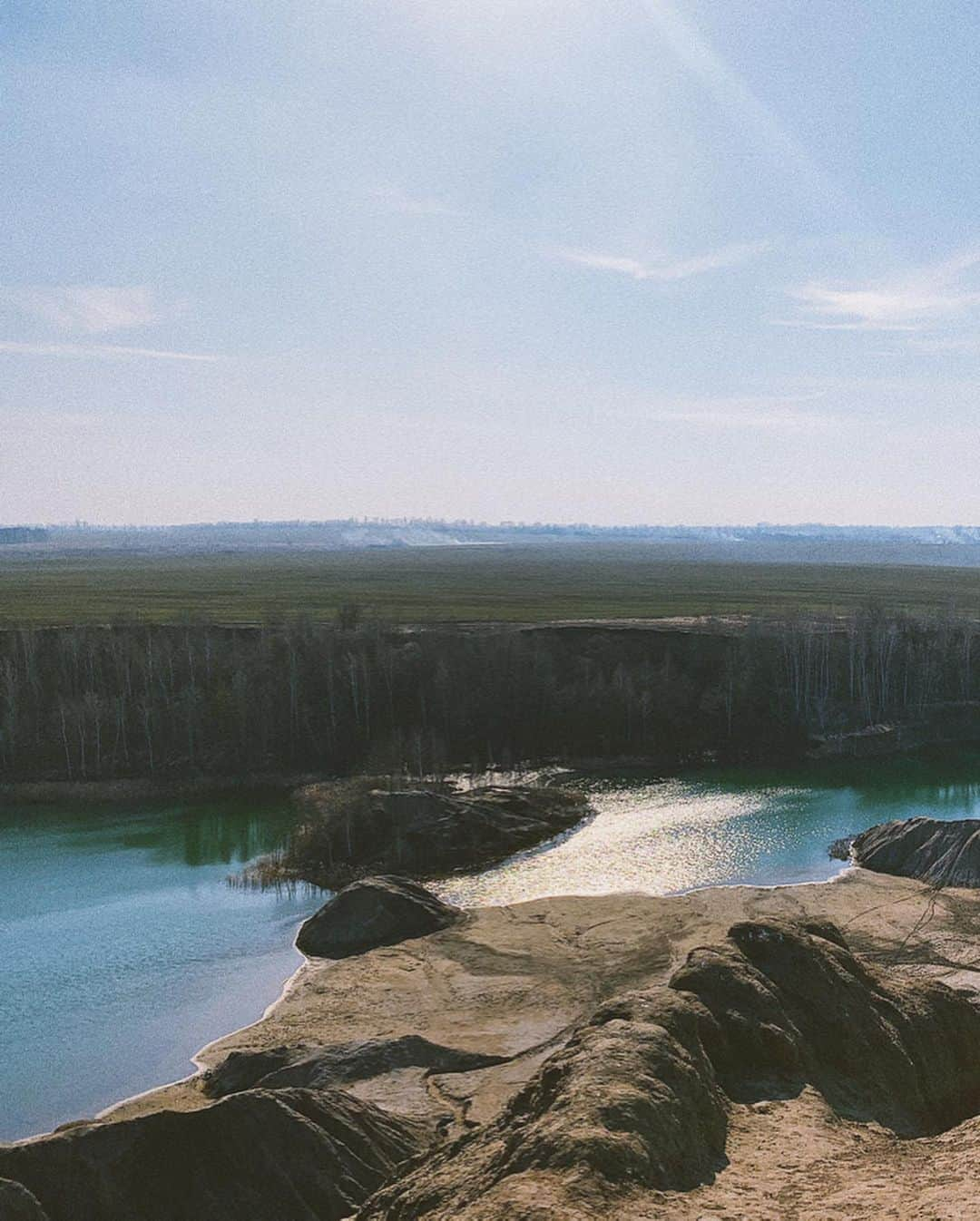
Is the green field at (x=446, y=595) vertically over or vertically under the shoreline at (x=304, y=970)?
over

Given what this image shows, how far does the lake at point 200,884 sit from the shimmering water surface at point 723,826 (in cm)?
16

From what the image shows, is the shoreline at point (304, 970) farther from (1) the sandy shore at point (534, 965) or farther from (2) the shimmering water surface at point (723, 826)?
(2) the shimmering water surface at point (723, 826)

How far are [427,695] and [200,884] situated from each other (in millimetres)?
29256

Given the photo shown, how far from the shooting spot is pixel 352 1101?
21578 mm

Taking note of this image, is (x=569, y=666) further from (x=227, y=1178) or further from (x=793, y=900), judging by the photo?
(x=227, y=1178)

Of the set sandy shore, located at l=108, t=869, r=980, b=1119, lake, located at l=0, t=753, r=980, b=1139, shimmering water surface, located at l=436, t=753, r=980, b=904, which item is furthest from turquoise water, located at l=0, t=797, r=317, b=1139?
shimmering water surface, located at l=436, t=753, r=980, b=904

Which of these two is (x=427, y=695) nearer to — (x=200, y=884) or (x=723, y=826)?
(x=723, y=826)

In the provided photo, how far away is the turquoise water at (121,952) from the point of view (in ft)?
99.4

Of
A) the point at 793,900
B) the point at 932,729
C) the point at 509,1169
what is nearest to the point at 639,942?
the point at 793,900

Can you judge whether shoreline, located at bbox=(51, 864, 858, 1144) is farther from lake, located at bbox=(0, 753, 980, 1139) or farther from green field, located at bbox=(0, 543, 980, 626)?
green field, located at bbox=(0, 543, 980, 626)

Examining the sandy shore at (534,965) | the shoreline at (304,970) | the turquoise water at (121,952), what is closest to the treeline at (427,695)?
the turquoise water at (121,952)

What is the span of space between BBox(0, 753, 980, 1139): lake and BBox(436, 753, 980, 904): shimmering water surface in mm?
157

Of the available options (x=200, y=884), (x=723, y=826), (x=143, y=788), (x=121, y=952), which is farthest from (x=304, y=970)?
(x=143, y=788)

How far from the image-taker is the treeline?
228ft
